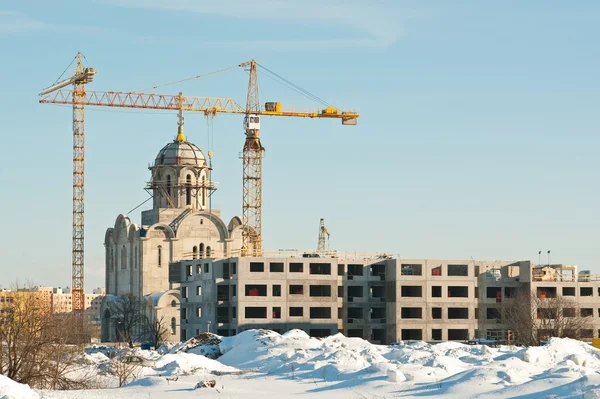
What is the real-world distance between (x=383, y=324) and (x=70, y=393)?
219 feet

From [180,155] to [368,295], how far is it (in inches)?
1819

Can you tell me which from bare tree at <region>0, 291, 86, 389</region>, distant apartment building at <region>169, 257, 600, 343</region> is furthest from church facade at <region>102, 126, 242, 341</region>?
bare tree at <region>0, 291, 86, 389</region>

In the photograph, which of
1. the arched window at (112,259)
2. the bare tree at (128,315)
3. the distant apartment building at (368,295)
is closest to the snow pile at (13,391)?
the distant apartment building at (368,295)

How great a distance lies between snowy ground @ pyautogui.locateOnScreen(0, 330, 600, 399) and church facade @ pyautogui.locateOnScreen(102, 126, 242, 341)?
202 feet

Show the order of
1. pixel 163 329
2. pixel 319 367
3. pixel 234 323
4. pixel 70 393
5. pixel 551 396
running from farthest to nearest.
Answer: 1. pixel 163 329
2. pixel 234 323
3. pixel 319 367
4. pixel 70 393
5. pixel 551 396

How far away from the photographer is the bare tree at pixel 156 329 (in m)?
122

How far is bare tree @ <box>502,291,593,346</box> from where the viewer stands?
100 m

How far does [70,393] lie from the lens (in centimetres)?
4612

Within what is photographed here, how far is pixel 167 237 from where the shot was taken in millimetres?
140000

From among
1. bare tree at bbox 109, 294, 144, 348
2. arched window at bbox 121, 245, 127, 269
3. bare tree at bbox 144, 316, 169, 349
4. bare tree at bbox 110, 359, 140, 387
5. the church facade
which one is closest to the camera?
bare tree at bbox 110, 359, 140, 387

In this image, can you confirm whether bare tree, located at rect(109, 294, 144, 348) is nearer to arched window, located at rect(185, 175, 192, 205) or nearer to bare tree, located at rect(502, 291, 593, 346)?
arched window, located at rect(185, 175, 192, 205)

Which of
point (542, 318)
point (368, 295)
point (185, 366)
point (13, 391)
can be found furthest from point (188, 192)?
point (13, 391)

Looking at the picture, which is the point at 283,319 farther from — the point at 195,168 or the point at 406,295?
the point at 195,168

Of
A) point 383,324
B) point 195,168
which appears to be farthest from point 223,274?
point 195,168
